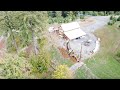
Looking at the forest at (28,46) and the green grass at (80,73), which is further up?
the forest at (28,46)

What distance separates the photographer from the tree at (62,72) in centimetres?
317

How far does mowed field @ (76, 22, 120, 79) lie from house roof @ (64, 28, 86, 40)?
0.67 ft

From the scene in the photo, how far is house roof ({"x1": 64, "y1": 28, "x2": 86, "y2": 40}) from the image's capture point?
3.44 meters

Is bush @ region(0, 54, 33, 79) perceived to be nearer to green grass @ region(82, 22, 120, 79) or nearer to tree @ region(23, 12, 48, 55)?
tree @ region(23, 12, 48, 55)

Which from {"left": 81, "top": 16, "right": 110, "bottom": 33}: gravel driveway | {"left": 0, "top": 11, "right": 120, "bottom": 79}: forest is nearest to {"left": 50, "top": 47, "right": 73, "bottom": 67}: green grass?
{"left": 0, "top": 11, "right": 120, "bottom": 79}: forest

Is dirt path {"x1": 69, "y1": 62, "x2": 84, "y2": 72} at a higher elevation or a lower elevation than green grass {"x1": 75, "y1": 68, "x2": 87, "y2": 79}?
higher

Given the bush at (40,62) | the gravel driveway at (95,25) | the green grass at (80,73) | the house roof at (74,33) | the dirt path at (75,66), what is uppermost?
the gravel driveway at (95,25)

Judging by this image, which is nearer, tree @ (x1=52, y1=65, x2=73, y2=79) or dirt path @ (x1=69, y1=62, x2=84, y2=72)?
tree @ (x1=52, y1=65, x2=73, y2=79)

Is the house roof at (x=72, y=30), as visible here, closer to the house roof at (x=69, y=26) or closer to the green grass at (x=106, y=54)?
the house roof at (x=69, y=26)

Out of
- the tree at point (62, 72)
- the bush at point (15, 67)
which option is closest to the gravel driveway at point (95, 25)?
the tree at point (62, 72)

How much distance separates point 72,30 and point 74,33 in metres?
0.05

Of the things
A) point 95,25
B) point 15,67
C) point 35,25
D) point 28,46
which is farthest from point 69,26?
point 15,67
